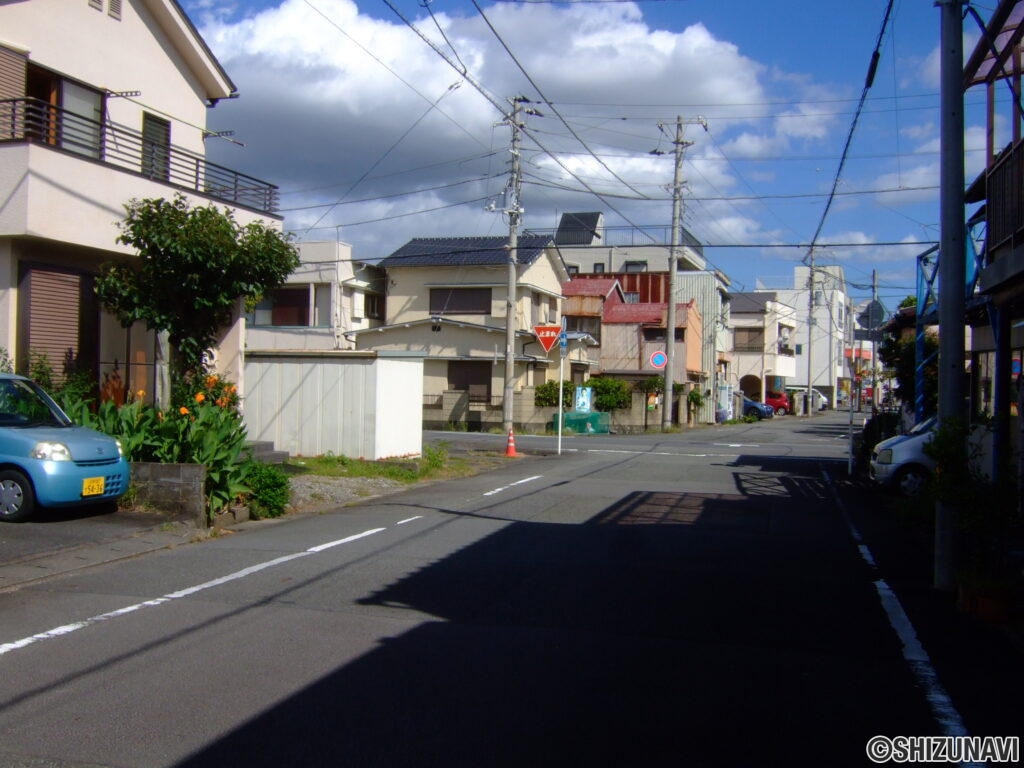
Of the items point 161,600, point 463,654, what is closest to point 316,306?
point 161,600

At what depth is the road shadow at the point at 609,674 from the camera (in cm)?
456

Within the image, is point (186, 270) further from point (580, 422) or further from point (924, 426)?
point (580, 422)

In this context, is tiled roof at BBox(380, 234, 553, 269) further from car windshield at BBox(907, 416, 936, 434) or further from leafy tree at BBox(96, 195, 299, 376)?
leafy tree at BBox(96, 195, 299, 376)

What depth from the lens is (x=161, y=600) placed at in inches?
297

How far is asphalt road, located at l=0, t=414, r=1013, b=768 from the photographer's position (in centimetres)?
462

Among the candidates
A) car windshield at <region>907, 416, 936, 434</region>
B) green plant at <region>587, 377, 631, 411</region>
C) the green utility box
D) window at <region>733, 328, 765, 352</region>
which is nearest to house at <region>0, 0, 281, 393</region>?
car windshield at <region>907, 416, 936, 434</region>

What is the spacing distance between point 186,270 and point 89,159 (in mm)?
2419

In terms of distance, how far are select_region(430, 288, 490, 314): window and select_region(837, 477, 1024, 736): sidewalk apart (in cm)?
3030

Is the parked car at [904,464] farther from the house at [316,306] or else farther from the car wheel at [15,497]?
Result: the house at [316,306]

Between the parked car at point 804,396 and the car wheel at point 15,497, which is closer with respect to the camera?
the car wheel at point 15,497

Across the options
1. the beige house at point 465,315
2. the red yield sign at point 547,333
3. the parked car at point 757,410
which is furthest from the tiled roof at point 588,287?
the red yield sign at point 547,333

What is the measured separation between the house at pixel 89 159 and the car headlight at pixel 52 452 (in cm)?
460

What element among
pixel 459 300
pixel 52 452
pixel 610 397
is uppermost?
pixel 459 300

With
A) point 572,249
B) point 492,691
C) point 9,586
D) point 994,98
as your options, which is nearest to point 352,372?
point 9,586
